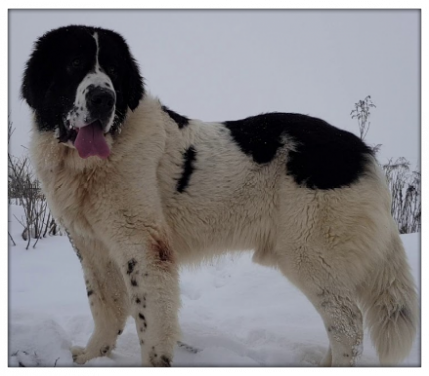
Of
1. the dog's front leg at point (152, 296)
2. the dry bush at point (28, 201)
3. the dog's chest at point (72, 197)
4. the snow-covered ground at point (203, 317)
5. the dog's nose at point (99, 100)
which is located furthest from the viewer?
the dry bush at point (28, 201)

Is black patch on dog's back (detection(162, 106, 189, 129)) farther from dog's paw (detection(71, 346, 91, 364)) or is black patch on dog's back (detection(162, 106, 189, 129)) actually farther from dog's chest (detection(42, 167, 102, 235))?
dog's paw (detection(71, 346, 91, 364))

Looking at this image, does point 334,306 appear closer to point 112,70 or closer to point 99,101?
point 99,101

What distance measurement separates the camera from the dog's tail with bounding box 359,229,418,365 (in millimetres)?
3201

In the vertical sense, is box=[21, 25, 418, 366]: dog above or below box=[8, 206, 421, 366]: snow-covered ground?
above

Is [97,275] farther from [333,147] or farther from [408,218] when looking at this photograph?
[408,218]

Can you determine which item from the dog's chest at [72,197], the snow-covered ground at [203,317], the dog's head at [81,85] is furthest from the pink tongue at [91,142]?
the snow-covered ground at [203,317]

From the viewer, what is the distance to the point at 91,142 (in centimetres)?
285

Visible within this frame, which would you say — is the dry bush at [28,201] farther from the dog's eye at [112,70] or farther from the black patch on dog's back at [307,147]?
the black patch on dog's back at [307,147]

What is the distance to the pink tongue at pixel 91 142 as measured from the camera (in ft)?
9.28

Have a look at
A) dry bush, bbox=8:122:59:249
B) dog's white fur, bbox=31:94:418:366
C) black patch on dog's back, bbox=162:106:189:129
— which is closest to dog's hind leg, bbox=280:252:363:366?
dog's white fur, bbox=31:94:418:366

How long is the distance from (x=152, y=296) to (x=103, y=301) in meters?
0.72

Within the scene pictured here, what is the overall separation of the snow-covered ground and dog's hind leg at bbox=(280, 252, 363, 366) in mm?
202

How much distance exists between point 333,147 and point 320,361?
1.55 m

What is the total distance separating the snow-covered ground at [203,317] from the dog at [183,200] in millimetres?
267
